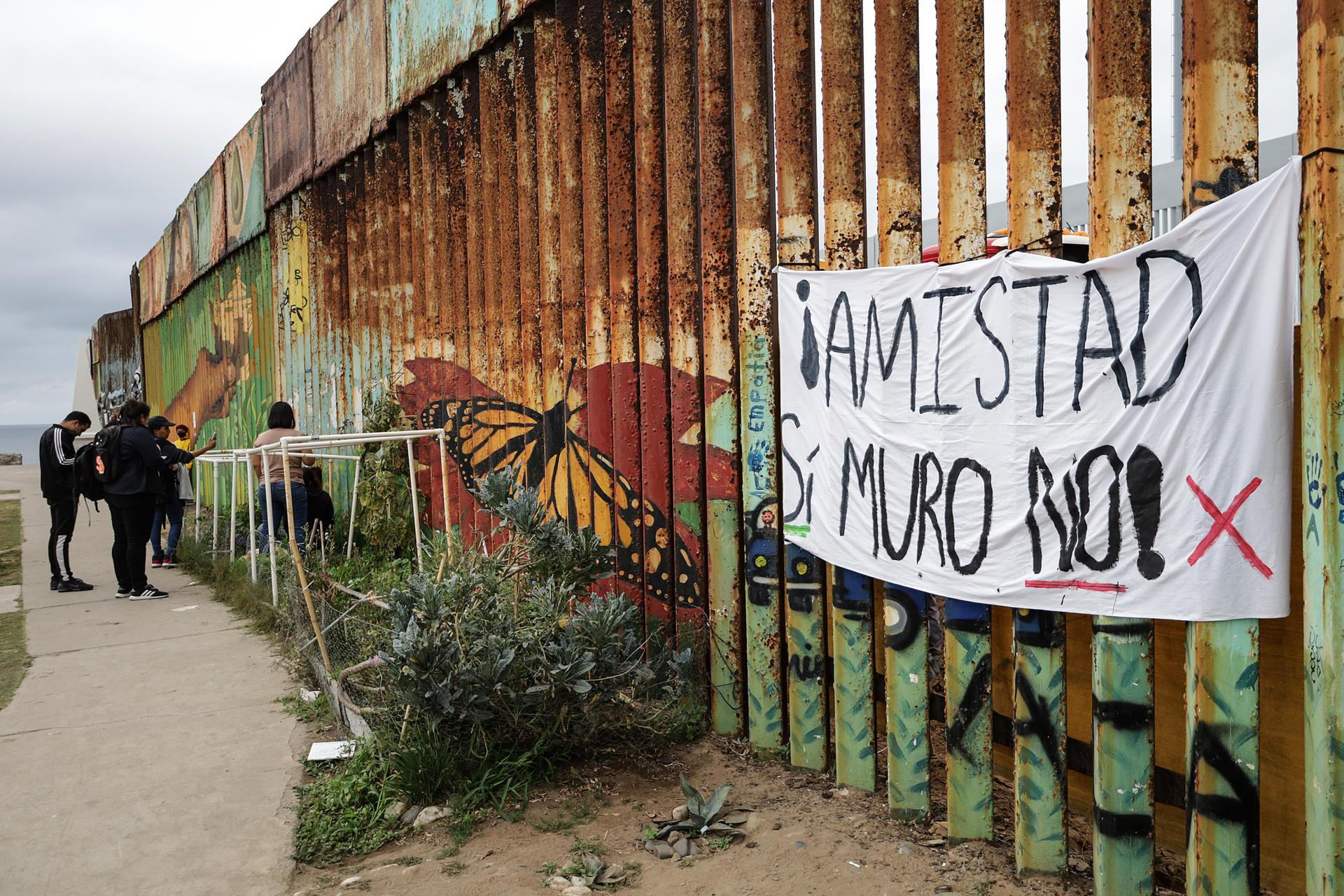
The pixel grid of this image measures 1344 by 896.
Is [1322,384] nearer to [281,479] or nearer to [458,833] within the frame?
[458,833]

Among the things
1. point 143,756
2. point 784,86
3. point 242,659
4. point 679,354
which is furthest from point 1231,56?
point 242,659

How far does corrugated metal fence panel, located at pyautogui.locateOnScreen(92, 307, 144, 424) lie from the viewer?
76.7 ft

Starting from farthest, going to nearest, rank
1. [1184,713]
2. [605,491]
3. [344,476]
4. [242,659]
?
[344,476] < [242,659] < [605,491] < [1184,713]

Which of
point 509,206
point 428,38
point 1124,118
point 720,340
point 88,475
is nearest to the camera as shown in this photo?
point 1124,118

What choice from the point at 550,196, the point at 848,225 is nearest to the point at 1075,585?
the point at 848,225

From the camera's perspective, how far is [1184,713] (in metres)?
2.99

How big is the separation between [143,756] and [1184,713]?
4284mm

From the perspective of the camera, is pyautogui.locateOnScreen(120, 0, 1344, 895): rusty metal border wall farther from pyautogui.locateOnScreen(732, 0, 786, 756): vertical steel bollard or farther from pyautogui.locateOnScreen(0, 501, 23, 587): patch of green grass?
pyautogui.locateOnScreen(0, 501, 23, 587): patch of green grass

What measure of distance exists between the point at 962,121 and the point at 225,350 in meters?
13.2

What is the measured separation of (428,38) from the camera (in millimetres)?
6676

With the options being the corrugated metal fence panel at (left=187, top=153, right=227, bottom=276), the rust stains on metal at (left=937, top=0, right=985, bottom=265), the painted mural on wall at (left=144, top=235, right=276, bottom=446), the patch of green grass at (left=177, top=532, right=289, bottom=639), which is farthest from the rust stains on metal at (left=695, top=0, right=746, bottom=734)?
the corrugated metal fence panel at (left=187, top=153, right=227, bottom=276)

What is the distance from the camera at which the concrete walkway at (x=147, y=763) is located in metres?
3.33

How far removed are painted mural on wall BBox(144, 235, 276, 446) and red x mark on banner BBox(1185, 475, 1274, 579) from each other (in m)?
10.7

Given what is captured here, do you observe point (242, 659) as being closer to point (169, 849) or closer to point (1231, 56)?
point (169, 849)
